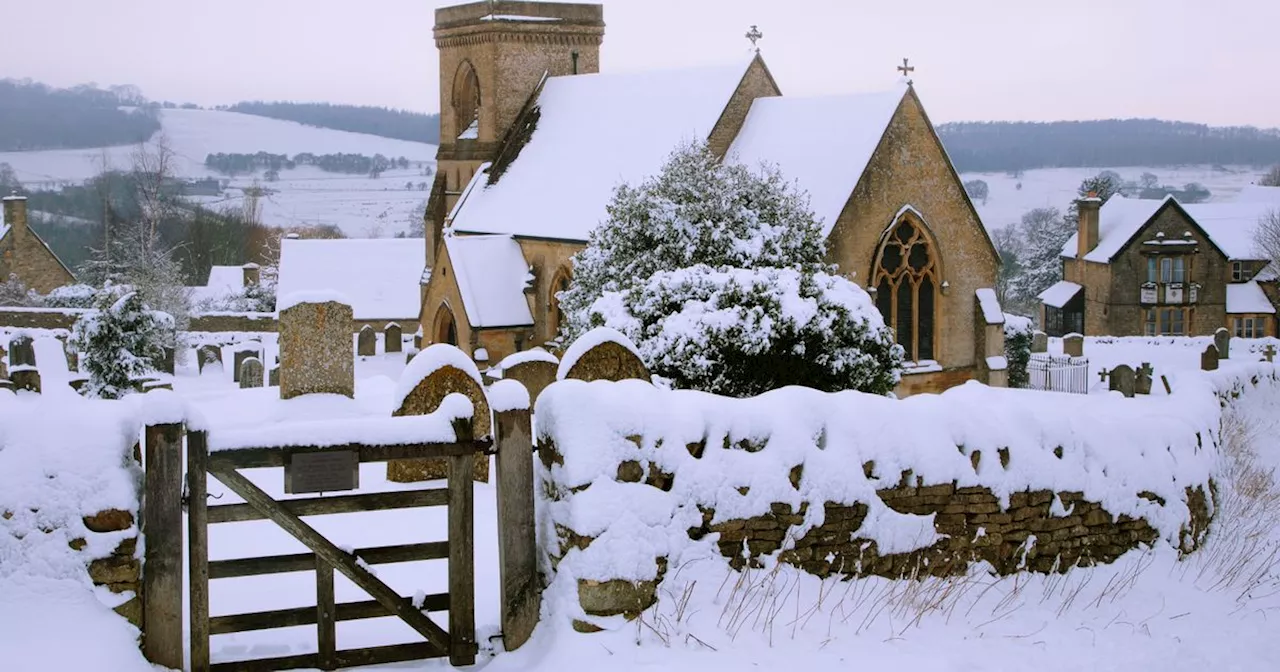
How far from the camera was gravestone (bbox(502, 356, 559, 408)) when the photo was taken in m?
15.1

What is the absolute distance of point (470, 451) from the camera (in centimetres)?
712

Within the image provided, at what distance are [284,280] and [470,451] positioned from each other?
47649mm

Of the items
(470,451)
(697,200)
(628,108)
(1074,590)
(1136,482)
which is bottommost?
(1074,590)

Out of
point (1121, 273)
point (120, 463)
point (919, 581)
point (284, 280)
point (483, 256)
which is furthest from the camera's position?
point (1121, 273)

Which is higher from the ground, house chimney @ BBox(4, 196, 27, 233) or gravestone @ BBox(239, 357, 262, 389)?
house chimney @ BBox(4, 196, 27, 233)

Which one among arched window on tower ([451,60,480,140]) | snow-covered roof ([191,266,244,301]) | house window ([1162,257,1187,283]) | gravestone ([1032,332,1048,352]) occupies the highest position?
arched window on tower ([451,60,480,140])

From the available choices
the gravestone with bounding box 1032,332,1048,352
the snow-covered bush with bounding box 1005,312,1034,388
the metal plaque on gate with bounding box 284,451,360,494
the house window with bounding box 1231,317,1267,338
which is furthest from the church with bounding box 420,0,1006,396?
the house window with bounding box 1231,317,1267,338

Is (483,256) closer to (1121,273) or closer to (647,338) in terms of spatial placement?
(647,338)

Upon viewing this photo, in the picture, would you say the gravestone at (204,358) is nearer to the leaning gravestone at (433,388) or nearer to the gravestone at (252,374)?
the gravestone at (252,374)

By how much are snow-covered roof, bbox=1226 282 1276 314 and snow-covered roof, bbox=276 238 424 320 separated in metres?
37.2

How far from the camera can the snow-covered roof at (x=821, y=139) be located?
2622cm

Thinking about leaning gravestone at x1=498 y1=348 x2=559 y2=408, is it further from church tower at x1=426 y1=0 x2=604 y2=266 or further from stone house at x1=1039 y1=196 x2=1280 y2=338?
stone house at x1=1039 y1=196 x2=1280 y2=338

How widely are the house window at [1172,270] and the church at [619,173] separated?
30710mm

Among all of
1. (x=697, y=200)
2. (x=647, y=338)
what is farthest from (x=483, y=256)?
(x=647, y=338)
